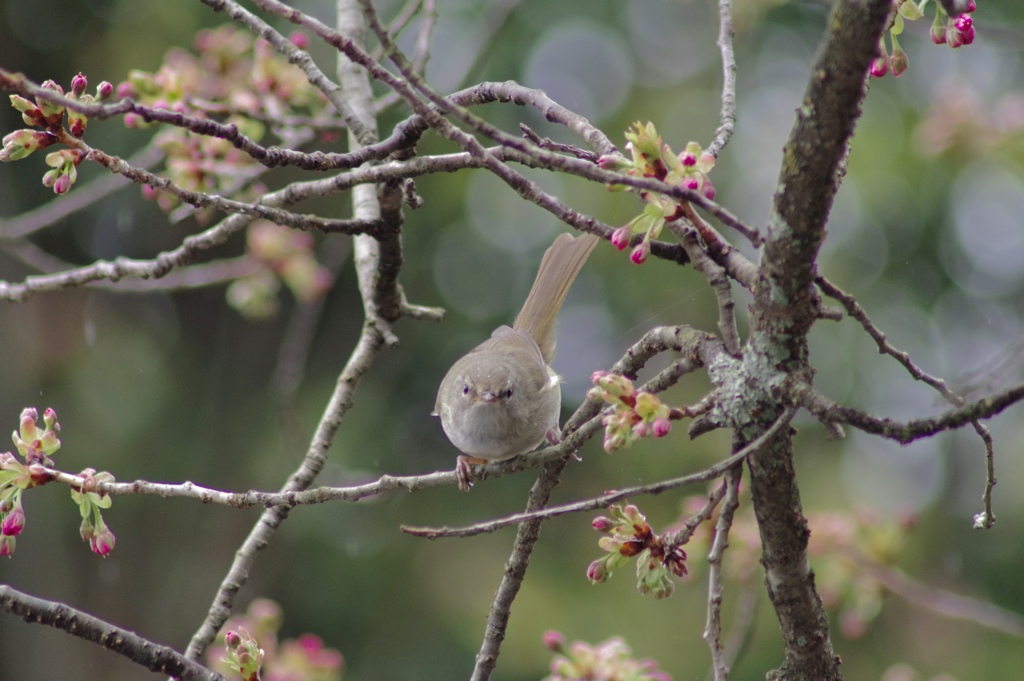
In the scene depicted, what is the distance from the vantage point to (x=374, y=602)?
28.7ft

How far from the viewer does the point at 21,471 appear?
6.82 feet

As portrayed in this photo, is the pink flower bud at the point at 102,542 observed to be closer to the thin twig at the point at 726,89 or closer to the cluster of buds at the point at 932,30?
the thin twig at the point at 726,89

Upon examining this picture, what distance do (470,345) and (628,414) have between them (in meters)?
6.90

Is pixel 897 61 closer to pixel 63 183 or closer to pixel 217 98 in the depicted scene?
pixel 63 183

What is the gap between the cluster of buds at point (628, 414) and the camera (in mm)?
1907

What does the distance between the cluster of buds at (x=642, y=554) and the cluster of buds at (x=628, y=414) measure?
0.29 metres

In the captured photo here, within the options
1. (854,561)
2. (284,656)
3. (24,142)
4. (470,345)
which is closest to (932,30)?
(24,142)

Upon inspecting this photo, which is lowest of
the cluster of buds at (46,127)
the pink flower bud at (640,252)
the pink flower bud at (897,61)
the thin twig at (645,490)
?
the thin twig at (645,490)

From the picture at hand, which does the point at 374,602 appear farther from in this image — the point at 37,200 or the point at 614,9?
the point at 614,9

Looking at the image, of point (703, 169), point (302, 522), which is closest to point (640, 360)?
point (703, 169)

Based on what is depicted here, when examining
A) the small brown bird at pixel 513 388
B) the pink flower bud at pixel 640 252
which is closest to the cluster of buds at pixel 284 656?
the small brown bird at pixel 513 388

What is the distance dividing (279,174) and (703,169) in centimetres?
753

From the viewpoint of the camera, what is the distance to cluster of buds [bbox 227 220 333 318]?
5070mm

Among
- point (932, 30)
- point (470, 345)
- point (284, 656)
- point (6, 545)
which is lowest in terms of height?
point (6, 545)
